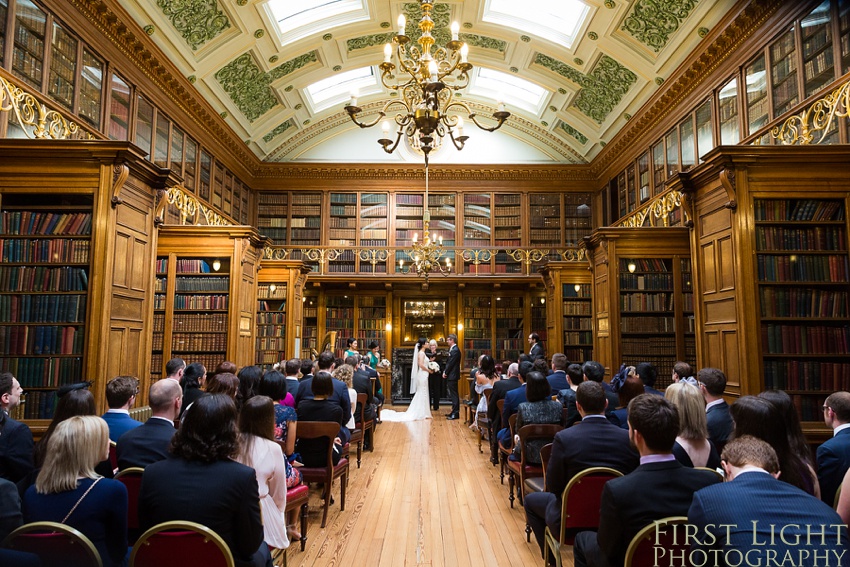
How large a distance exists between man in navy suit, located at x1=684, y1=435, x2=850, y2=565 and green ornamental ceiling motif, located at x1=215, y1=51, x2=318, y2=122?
10.0 meters

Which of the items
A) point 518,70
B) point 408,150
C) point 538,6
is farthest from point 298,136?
point 538,6

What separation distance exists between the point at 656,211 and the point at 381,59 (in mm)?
6068

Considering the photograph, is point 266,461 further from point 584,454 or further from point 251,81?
point 251,81

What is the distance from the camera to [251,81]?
10.4m

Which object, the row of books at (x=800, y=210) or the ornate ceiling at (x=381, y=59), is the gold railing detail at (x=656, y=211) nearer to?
the ornate ceiling at (x=381, y=59)

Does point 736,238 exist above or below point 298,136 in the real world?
below

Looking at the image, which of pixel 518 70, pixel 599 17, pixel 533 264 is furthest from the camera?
pixel 533 264

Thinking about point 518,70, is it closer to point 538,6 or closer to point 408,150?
point 538,6

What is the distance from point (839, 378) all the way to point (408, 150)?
10450 mm

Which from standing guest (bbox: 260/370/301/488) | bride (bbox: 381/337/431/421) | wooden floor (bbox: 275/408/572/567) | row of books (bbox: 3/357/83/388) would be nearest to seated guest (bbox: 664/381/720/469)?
wooden floor (bbox: 275/408/572/567)

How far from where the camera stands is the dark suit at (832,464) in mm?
2359

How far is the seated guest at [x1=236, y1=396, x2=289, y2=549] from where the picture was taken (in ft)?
8.61

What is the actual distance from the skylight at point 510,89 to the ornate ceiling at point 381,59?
0.15 metres

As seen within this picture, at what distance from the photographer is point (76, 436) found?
1.90m
